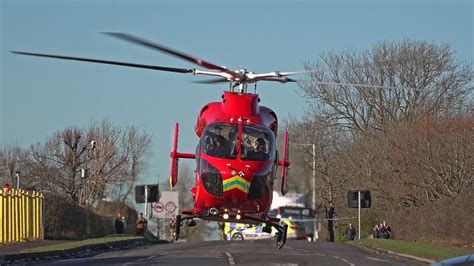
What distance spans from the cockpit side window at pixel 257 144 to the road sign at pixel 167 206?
126 feet

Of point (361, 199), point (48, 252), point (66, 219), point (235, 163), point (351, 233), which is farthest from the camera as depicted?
point (351, 233)

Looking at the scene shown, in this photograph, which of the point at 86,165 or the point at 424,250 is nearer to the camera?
the point at 424,250

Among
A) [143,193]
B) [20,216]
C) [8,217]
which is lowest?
[20,216]

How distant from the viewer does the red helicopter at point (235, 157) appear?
2627 cm

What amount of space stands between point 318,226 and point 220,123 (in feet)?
188

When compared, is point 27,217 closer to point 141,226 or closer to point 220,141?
point 141,226

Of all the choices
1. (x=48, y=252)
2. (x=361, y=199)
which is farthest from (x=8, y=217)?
(x=361, y=199)

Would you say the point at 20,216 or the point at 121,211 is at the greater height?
the point at 20,216

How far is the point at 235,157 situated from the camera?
26.3 m

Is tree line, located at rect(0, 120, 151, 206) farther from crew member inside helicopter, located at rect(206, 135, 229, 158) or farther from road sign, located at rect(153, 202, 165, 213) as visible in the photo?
crew member inside helicopter, located at rect(206, 135, 229, 158)

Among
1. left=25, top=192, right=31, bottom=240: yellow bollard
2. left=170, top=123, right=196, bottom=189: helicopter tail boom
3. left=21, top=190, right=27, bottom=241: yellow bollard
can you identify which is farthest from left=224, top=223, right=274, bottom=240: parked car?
left=170, top=123, right=196, bottom=189: helicopter tail boom

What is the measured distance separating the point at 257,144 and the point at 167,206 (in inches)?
1613

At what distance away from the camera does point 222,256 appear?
3162 cm

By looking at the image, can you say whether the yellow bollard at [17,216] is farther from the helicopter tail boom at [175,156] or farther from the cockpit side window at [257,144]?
the cockpit side window at [257,144]
